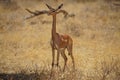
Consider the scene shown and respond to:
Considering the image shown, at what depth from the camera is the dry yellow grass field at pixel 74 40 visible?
10.4m

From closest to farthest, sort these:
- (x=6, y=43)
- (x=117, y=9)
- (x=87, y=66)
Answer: (x=87, y=66) < (x=6, y=43) < (x=117, y=9)

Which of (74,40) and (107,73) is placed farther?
(74,40)

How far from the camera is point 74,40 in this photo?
1652 centimetres

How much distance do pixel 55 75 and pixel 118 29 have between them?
30.6ft

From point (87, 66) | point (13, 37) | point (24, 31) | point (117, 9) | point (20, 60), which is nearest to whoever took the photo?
point (87, 66)

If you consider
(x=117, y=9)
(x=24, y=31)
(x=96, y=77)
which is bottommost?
(x=96, y=77)

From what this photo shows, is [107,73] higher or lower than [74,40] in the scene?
lower

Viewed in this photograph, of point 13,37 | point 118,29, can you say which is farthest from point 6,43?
point 118,29

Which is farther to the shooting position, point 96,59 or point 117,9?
point 117,9

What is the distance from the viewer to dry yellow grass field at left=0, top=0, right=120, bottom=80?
10.4 m

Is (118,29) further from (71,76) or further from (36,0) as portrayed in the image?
(71,76)

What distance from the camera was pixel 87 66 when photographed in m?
12.0

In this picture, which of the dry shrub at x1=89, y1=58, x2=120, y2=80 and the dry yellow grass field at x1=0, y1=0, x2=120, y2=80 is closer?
the dry shrub at x1=89, y1=58, x2=120, y2=80

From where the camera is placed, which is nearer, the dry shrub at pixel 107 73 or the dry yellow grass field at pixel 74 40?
the dry shrub at pixel 107 73
